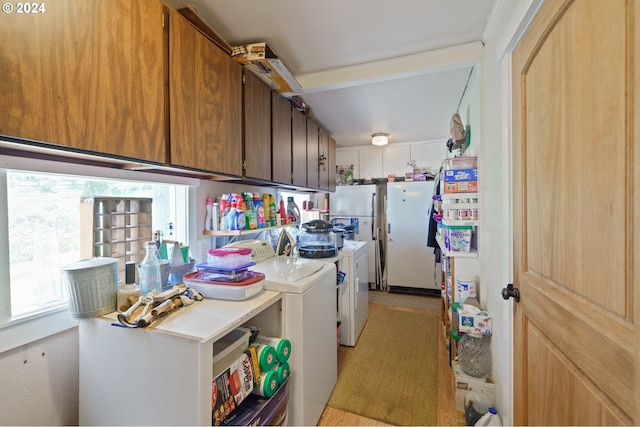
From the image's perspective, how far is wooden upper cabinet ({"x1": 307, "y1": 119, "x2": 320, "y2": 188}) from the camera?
8.67 ft

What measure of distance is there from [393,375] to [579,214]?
1885 mm

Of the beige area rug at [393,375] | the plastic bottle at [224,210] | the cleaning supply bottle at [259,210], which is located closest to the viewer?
the beige area rug at [393,375]

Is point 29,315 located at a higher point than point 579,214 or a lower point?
lower

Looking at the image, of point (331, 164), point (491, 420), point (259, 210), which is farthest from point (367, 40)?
point (491, 420)

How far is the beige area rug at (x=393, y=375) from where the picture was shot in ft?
5.53

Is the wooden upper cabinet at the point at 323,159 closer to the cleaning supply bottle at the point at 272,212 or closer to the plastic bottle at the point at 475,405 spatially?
the cleaning supply bottle at the point at 272,212

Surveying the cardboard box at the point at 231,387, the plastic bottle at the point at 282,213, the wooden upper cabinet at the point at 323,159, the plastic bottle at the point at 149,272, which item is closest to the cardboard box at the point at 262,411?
the cardboard box at the point at 231,387

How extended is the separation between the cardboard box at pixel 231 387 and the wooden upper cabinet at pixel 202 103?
0.91 m

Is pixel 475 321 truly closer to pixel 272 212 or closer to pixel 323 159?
pixel 272 212

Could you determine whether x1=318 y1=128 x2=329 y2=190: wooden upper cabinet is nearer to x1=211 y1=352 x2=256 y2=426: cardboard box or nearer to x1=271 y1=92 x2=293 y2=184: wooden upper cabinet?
x1=271 y1=92 x2=293 y2=184: wooden upper cabinet

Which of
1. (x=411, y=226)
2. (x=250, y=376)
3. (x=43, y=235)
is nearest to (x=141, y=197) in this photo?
(x=43, y=235)

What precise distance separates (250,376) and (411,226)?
10.9 ft

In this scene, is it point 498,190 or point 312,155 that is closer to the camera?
Result: point 498,190

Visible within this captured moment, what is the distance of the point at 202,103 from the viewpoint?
48.8 inches
